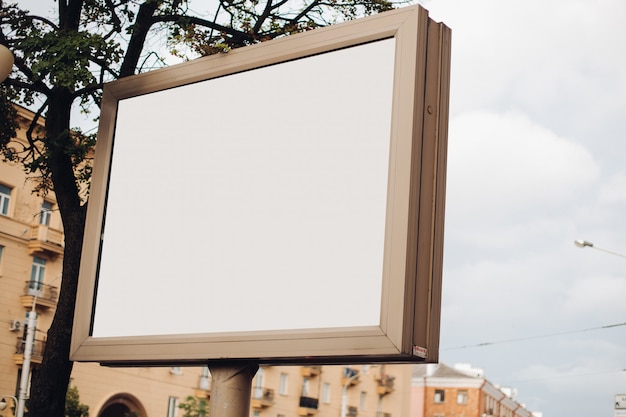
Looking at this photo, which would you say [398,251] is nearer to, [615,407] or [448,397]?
[615,407]

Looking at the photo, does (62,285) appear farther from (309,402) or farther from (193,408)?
(309,402)

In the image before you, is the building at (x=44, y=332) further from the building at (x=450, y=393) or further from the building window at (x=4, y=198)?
the building at (x=450, y=393)

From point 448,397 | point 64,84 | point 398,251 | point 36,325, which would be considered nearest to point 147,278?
point 398,251

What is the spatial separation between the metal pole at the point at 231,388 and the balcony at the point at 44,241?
36.2 meters

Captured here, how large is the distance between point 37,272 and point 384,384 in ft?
105

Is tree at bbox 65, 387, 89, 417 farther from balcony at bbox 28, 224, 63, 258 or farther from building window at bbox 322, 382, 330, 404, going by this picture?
building window at bbox 322, 382, 330, 404

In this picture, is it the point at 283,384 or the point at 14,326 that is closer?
the point at 14,326

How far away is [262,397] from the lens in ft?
171

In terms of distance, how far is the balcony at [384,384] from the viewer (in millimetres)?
65688

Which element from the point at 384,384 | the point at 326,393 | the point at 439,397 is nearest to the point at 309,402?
the point at 326,393

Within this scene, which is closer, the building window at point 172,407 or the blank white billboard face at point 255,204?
the blank white billboard face at point 255,204

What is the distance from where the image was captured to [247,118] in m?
4.48

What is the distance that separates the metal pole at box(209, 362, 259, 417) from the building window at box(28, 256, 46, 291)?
36028 millimetres

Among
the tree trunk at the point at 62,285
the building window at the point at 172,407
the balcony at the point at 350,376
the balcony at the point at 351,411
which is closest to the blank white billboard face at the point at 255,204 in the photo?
the tree trunk at the point at 62,285
